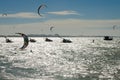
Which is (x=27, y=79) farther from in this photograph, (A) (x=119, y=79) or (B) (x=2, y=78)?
(A) (x=119, y=79)

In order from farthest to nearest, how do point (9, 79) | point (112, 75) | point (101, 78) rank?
point (112, 75)
point (101, 78)
point (9, 79)

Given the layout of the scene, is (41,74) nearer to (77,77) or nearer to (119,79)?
(77,77)

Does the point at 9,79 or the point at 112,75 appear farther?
the point at 112,75

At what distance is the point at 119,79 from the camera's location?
4319cm

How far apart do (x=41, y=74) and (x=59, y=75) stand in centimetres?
271

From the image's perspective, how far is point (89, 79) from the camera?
42.9 metres

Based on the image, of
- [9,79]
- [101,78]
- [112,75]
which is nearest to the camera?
[9,79]

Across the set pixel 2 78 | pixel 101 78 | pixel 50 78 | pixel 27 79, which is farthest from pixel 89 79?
pixel 2 78

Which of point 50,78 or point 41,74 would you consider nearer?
point 50,78

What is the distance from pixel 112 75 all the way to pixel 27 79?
491 inches

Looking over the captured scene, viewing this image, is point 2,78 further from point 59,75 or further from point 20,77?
point 59,75

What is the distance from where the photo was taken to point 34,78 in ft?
140

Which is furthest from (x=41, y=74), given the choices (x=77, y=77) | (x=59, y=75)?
(x=77, y=77)

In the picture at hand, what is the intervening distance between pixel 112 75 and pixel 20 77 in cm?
1284
